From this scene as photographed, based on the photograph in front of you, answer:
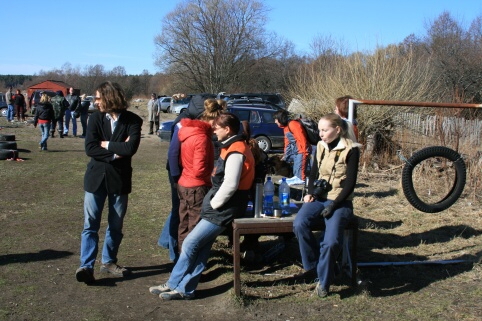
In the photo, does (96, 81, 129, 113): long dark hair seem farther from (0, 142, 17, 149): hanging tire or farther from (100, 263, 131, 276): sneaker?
(0, 142, 17, 149): hanging tire

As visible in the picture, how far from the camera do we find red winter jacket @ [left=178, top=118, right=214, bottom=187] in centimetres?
493

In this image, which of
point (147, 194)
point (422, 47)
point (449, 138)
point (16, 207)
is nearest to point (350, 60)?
point (449, 138)

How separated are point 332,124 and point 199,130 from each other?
127 centimetres

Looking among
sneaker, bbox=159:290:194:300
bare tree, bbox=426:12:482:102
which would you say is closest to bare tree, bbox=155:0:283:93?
bare tree, bbox=426:12:482:102

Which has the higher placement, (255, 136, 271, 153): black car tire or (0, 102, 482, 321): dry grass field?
(255, 136, 271, 153): black car tire

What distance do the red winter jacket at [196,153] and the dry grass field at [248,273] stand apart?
41.9 inches

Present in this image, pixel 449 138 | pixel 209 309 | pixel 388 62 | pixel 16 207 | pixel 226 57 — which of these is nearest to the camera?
pixel 209 309

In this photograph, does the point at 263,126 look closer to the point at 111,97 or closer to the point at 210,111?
the point at 210,111

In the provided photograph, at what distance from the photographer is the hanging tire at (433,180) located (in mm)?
6258

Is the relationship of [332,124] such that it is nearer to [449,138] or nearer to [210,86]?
[449,138]

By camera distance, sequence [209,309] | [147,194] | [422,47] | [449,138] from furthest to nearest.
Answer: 1. [422,47]
2. [449,138]
3. [147,194]
4. [209,309]

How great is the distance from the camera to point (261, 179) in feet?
17.0

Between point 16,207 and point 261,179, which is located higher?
point 261,179

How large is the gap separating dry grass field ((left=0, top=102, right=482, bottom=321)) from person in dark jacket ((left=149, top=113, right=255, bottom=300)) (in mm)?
211
